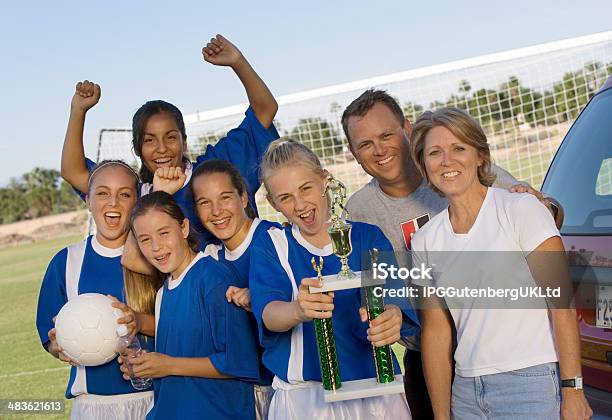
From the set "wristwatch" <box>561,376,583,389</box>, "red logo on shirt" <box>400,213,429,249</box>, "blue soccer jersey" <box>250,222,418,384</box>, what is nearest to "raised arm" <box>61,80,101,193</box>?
"blue soccer jersey" <box>250,222,418,384</box>

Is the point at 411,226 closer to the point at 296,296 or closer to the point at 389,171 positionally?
the point at 389,171

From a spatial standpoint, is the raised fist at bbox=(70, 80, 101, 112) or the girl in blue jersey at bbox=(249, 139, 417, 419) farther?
the raised fist at bbox=(70, 80, 101, 112)

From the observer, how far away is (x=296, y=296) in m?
3.09

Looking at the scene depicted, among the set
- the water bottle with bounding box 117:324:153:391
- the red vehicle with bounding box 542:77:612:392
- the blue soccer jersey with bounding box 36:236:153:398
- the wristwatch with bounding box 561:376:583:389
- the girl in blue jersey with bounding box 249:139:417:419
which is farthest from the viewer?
the blue soccer jersey with bounding box 36:236:153:398

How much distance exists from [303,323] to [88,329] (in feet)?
3.15

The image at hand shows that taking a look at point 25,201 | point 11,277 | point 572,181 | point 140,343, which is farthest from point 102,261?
point 25,201

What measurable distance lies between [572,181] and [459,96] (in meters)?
11.2

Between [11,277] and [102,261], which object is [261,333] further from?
[11,277]

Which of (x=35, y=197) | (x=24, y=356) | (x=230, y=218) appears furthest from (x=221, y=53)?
(x=35, y=197)

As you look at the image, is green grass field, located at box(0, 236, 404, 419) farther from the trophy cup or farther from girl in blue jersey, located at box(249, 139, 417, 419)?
the trophy cup

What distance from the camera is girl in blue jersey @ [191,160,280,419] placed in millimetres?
3639

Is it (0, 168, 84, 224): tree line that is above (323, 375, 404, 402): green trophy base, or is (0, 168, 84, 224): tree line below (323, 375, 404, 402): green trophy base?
above

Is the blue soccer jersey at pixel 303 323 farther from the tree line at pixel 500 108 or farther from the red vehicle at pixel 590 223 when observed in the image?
the tree line at pixel 500 108

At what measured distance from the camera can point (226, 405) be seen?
3.45 m
